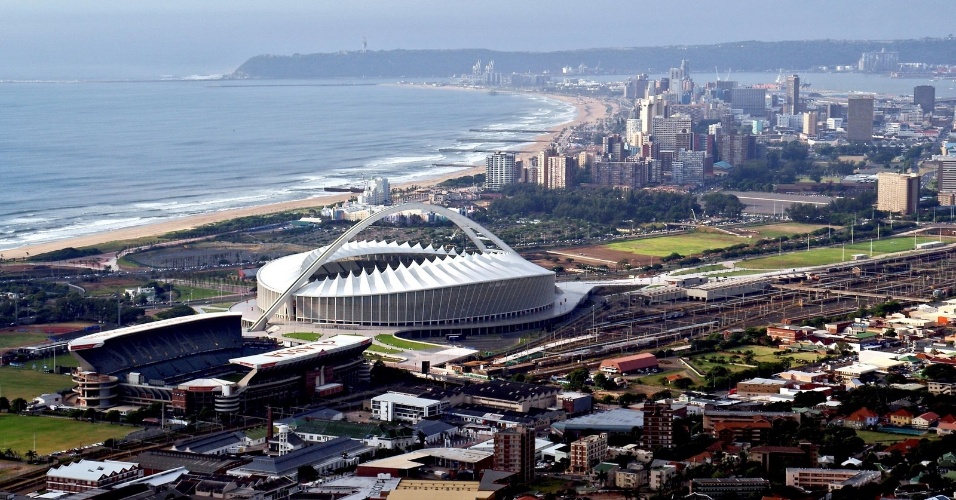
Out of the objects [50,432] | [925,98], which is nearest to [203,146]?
[925,98]

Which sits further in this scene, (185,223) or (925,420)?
(185,223)

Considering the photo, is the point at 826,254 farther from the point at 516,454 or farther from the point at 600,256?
the point at 516,454

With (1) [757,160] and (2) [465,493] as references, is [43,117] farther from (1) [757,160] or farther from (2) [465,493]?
(2) [465,493]

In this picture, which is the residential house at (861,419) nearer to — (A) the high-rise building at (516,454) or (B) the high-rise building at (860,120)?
(A) the high-rise building at (516,454)

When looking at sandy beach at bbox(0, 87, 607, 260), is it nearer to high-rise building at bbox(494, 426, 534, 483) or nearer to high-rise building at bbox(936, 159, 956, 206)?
high-rise building at bbox(936, 159, 956, 206)

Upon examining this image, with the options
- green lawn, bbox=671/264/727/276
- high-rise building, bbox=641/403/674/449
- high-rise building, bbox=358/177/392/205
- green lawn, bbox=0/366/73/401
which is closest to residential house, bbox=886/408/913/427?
high-rise building, bbox=641/403/674/449

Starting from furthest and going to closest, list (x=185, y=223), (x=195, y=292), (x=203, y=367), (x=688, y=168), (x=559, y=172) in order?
(x=688, y=168), (x=559, y=172), (x=185, y=223), (x=195, y=292), (x=203, y=367)

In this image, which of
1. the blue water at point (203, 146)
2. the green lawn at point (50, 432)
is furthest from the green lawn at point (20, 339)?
the blue water at point (203, 146)
